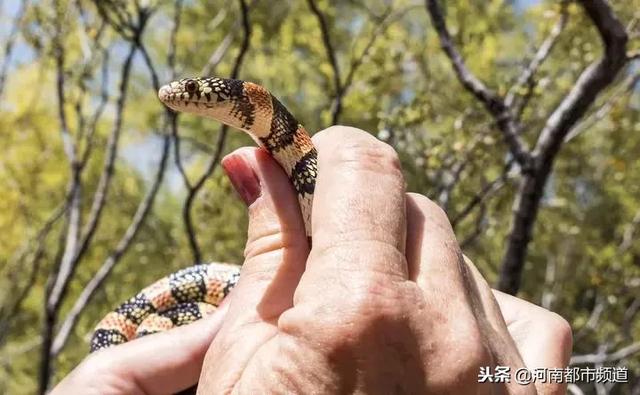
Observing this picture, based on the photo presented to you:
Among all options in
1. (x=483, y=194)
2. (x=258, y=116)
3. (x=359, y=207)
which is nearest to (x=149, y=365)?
(x=258, y=116)

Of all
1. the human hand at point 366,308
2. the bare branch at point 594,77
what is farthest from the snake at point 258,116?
the bare branch at point 594,77

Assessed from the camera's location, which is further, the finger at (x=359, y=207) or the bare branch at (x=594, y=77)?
the bare branch at (x=594, y=77)

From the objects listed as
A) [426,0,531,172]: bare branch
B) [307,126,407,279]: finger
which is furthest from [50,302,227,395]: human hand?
[426,0,531,172]: bare branch

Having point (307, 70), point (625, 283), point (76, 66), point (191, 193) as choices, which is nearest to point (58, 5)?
point (76, 66)

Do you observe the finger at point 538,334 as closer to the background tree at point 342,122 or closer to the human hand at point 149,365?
the human hand at point 149,365

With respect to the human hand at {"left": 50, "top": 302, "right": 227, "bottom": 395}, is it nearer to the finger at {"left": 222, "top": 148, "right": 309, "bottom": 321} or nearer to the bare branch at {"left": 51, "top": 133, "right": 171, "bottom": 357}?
the finger at {"left": 222, "top": 148, "right": 309, "bottom": 321}

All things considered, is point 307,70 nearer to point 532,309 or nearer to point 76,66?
point 76,66
